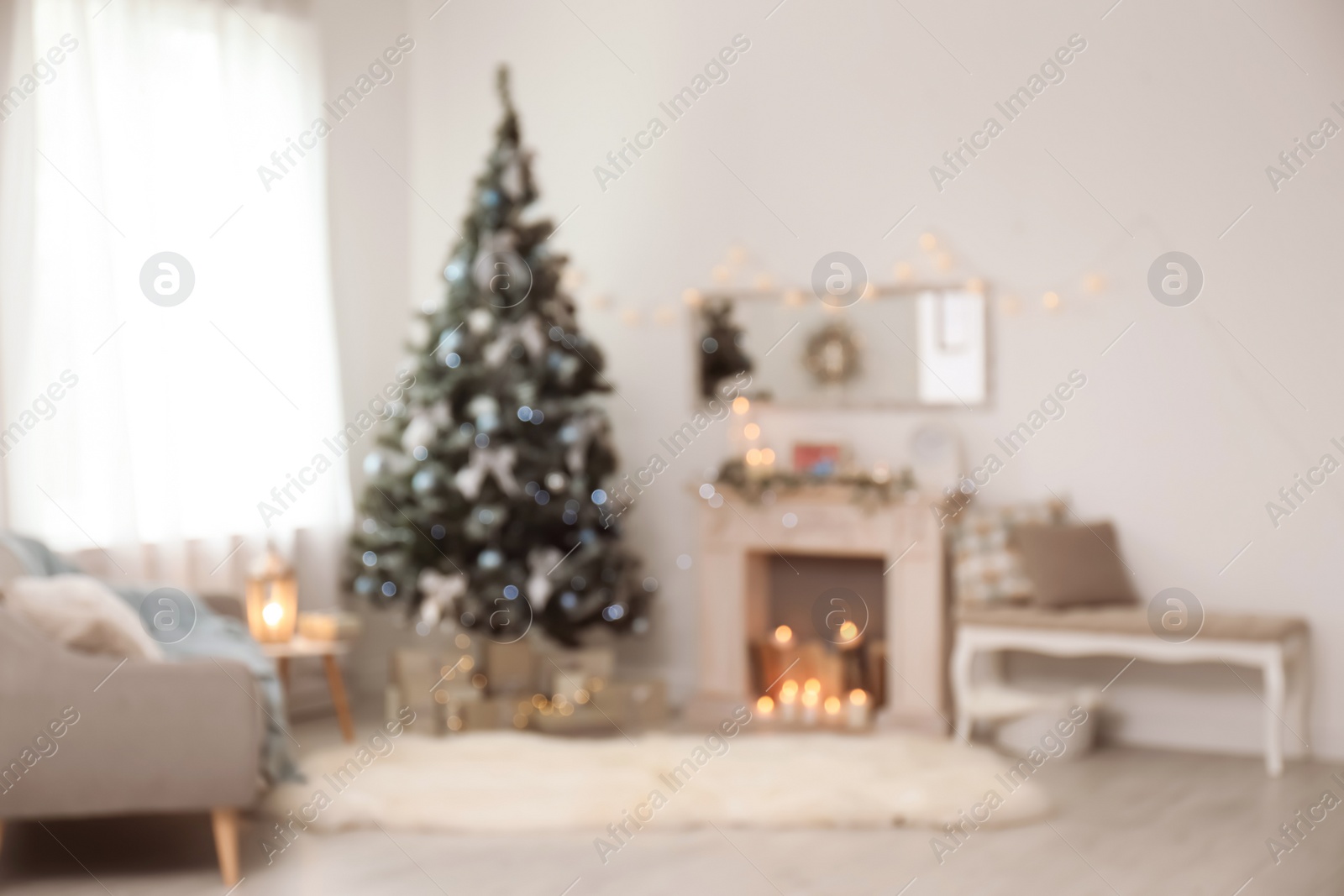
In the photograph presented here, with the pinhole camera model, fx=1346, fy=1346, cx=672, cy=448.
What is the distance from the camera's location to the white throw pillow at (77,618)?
153 inches

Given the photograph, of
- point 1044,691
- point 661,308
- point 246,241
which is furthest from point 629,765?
point 246,241

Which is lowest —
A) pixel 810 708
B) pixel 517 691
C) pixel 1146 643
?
pixel 810 708

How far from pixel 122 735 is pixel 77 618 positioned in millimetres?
379

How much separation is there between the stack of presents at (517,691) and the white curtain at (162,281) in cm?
102

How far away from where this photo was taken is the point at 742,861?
4.05 m

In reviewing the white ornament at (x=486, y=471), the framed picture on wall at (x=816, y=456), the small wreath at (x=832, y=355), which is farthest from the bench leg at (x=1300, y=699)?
the white ornament at (x=486, y=471)

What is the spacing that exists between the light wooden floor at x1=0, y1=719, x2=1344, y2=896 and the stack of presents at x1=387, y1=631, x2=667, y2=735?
1413 mm

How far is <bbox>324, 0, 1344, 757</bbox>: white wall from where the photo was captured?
5.34 metres

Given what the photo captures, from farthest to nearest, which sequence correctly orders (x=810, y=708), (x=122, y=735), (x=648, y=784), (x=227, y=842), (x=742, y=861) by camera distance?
1. (x=810, y=708)
2. (x=648, y=784)
3. (x=742, y=861)
4. (x=227, y=842)
5. (x=122, y=735)

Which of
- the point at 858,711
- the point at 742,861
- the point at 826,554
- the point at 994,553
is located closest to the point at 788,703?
the point at 858,711

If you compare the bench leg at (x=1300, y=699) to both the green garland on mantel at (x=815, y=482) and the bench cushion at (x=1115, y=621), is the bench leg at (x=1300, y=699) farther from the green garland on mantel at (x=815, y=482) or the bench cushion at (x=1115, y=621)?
the green garland on mantel at (x=815, y=482)

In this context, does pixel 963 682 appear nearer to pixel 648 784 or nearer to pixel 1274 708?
pixel 1274 708

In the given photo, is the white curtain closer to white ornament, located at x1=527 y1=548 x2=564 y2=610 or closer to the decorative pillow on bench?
white ornament, located at x1=527 y1=548 x2=564 y2=610

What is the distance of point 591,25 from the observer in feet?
22.0
